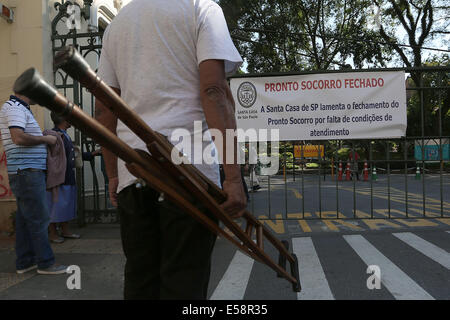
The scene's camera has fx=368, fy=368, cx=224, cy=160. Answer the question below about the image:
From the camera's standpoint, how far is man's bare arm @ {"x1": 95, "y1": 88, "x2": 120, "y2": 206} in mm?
1694

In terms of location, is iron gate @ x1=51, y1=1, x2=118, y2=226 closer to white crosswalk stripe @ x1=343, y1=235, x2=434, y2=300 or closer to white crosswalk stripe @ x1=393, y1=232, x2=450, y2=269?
white crosswalk stripe @ x1=343, y1=235, x2=434, y2=300

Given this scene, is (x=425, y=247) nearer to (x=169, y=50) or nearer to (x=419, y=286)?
(x=419, y=286)

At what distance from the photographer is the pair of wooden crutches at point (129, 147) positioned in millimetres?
955

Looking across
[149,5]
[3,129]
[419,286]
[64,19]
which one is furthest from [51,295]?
[64,19]

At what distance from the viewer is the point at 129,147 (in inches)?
45.9

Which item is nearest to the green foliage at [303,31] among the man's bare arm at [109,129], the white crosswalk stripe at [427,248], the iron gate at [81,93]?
the iron gate at [81,93]

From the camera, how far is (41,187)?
11.6ft

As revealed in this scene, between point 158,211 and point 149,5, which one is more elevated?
point 149,5

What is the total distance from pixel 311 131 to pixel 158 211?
4665 mm

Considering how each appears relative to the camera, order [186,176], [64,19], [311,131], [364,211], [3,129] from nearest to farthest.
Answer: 1. [186,176]
2. [3,129]
3. [311,131]
4. [64,19]
5. [364,211]

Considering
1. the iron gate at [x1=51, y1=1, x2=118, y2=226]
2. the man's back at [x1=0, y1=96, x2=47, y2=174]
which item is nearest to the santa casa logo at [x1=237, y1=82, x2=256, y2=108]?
the iron gate at [x1=51, y1=1, x2=118, y2=226]

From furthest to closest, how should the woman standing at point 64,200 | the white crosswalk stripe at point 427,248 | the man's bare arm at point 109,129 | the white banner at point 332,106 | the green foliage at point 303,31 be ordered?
the green foliage at point 303,31, the white banner at point 332,106, the woman standing at point 64,200, the white crosswalk stripe at point 427,248, the man's bare arm at point 109,129

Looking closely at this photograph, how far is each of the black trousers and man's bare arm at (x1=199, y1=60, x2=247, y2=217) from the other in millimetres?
120

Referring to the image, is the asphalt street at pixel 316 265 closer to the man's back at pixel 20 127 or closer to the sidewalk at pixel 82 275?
the sidewalk at pixel 82 275
